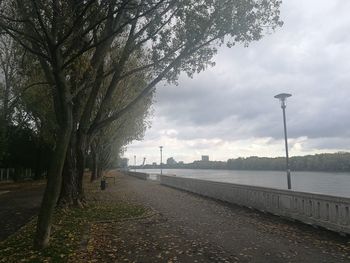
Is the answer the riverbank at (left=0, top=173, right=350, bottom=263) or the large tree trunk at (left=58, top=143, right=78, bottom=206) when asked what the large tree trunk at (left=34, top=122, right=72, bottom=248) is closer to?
the riverbank at (left=0, top=173, right=350, bottom=263)

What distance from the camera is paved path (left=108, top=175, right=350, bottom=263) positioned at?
26.3 ft

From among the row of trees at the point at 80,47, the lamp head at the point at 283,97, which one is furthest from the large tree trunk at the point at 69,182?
the lamp head at the point at 283,97

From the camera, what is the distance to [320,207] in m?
11.0

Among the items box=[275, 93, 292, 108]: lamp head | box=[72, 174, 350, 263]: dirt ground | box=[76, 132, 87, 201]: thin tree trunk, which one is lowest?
box=[72, 174, 350, 263]: dirt ground

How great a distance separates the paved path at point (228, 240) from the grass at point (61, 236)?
1174 millimetres

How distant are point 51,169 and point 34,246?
174 centimetres

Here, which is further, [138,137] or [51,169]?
[138,137]

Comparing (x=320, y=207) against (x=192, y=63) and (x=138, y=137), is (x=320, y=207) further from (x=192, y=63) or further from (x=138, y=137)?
(x=138, y=137)

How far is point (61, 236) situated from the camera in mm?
10180

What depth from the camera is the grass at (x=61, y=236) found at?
811cm

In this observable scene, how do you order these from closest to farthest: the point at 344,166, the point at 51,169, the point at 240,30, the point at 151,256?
1. the point at 151,256
2. the point at 51,169
3. the point at 240,30
4. the point at 344,166

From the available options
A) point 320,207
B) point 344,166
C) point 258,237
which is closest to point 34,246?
point 258,237

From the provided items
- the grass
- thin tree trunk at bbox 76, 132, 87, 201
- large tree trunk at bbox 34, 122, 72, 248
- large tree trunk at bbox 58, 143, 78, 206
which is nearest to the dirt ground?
the grass

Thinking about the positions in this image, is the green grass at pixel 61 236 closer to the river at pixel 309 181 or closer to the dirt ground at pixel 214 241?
the dirt ground at pixel 214 241
